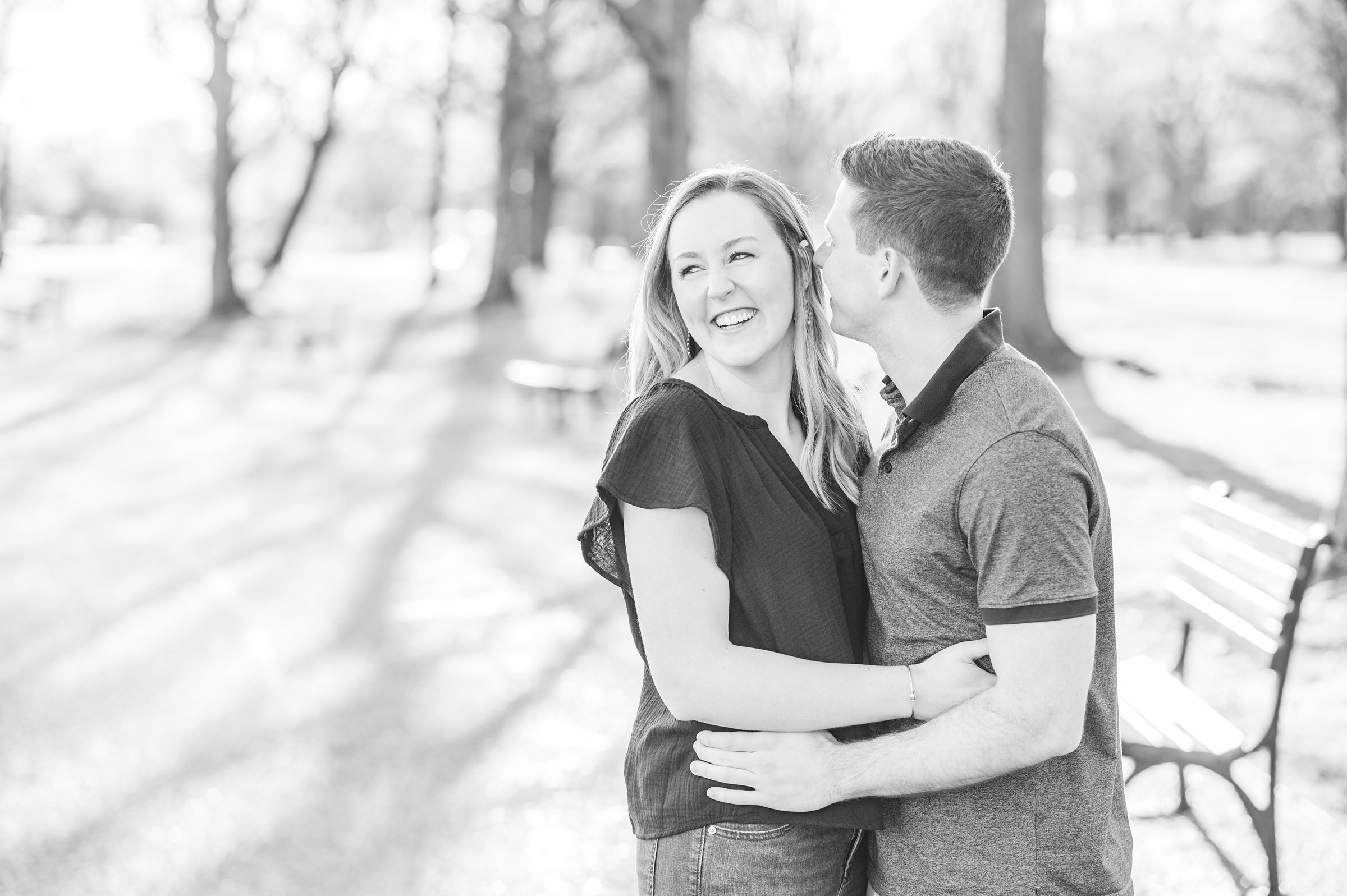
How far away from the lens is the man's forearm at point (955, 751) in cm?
174

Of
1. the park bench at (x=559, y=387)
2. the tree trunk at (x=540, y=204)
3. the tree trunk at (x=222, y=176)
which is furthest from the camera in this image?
the tree trunk at (x=540, y=204)

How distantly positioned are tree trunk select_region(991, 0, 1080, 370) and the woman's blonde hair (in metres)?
12.4

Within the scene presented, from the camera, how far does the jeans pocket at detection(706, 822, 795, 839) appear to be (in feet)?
6.46

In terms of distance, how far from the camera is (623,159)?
39281 mm

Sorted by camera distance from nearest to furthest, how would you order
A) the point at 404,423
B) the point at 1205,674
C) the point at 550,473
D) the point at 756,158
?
the point at 1205,674, the point at 550,473, the point at 404,423, the point at 756,158

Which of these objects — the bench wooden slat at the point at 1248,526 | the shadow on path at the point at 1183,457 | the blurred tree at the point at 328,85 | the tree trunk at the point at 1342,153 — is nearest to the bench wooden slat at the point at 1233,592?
the bench wooden slat at the point at 1248,526

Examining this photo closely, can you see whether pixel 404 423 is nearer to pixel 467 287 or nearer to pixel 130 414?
pixel 130 414

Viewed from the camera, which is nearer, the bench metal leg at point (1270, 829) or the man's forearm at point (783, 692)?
the man's forearm at point (783, 692)

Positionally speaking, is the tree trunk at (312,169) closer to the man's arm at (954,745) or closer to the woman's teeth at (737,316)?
the woman's teeth at (737,316)

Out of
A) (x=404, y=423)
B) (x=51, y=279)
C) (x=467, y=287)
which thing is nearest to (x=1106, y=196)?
(x=467, y=287)

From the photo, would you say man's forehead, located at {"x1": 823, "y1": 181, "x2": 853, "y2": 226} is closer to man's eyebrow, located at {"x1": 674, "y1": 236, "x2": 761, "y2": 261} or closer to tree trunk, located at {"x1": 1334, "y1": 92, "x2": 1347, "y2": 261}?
man's eyebrow, located at {"x1": 674, "y1": 236, "x2": 761, "y2": 261}

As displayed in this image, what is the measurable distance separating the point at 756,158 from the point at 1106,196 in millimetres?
40371

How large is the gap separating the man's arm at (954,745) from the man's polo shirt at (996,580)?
6 cm

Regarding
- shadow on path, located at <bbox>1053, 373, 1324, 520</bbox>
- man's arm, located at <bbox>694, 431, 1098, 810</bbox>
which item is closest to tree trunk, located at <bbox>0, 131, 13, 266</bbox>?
shadow on path, located at <bbox>1053, 373, 1324, 520</bbox>
